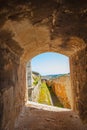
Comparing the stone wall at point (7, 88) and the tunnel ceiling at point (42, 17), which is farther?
the stone wall at point (7, 88)

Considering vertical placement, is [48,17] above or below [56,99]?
above

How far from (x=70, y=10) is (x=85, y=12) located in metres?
0.14

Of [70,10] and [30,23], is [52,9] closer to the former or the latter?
[70,10]

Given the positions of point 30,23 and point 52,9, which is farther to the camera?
point 30,23

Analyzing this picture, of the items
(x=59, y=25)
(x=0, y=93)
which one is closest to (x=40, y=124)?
(x=0, y=93)

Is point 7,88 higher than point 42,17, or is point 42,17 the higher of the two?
point 42,17

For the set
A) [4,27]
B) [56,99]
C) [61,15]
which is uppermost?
[61,15]

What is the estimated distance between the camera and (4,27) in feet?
5.11

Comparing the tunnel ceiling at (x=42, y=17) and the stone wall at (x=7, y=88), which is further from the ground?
the tunnel ceiling at (x=42, y=17)

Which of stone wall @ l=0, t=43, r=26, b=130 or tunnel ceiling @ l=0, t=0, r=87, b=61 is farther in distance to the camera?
stone wall @ l=0, t=43, r=26, b=130

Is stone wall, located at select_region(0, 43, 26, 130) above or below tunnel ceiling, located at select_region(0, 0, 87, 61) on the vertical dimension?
below

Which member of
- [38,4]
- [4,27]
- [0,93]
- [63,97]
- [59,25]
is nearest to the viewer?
[38,4]

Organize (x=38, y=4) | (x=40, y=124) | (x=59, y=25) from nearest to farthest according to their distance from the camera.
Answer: (x=38, y=4) < (x=59, y=25) < (x=40, y=124)

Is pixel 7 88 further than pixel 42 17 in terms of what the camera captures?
Yes
